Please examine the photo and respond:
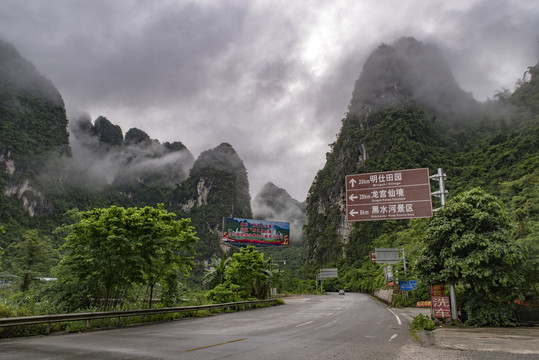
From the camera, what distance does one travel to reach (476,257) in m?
13.4

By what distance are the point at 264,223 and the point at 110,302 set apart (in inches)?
1076

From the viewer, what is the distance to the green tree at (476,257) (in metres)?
13.0

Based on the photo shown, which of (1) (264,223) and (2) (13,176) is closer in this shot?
(1) (264,223)

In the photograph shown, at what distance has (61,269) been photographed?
1486 cm

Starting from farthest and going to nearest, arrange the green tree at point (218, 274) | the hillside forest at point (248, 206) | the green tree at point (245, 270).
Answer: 1. the green tree at point (218, 274)
2. the green tree at point (245, 270)
3. the hillside forest at point (248, 206)

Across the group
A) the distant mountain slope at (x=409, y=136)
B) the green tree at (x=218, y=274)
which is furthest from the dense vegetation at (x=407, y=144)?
the green tree at (x=218, y=274)

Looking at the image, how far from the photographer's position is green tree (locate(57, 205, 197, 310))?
48.2ft

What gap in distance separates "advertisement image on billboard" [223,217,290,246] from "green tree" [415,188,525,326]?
93.2ft

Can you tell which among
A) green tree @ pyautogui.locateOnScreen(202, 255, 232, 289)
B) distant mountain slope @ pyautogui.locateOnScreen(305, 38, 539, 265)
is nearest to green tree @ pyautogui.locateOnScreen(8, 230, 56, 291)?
green tree @ pyautogui.locateOnScreen(202, 255, 232, 289)

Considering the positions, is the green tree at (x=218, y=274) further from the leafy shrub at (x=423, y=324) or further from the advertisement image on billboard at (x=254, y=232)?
the leafy shrub at (x=423, y=324)

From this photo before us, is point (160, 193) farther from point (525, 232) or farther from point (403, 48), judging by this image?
point (525, 232)

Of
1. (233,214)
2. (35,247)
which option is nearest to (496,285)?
(35,247)

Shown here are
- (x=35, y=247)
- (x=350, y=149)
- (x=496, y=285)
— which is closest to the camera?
(x=496, y=285)

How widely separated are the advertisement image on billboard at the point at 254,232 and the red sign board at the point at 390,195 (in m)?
25.7
